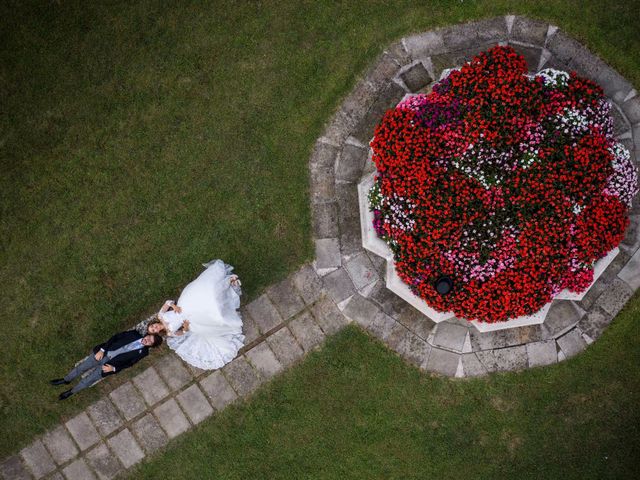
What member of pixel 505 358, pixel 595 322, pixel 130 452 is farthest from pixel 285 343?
pixel 595 322

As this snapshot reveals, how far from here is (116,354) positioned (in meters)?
8.93

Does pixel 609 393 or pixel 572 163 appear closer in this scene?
pixel 572 163

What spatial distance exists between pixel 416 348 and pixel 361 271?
5.41 ft

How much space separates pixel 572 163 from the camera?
8016mm

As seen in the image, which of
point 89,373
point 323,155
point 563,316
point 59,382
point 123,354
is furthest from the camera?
point 323,155

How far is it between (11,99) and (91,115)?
4.97ft

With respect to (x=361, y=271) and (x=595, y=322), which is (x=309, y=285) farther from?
(x=595, y=322)

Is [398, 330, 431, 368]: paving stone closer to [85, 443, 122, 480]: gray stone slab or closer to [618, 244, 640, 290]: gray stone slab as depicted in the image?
[618, 244, 640, 290]: gray stone slab

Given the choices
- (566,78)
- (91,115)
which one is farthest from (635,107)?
(91,115)

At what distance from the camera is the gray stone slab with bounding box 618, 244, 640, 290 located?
29.9ft

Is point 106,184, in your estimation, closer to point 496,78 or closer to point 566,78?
point 496,78

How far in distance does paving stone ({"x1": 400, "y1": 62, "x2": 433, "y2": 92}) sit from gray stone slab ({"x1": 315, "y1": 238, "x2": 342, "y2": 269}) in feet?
9.93

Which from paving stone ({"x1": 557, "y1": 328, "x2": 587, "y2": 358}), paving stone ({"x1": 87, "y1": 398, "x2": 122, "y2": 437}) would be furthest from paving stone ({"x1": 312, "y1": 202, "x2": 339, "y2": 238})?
paving stone ({"x1": 87, "y1": 398, "x2": 122, "y2": 437})

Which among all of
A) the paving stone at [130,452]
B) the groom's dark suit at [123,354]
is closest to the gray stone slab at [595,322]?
the groom's dark suit at [123,354]
